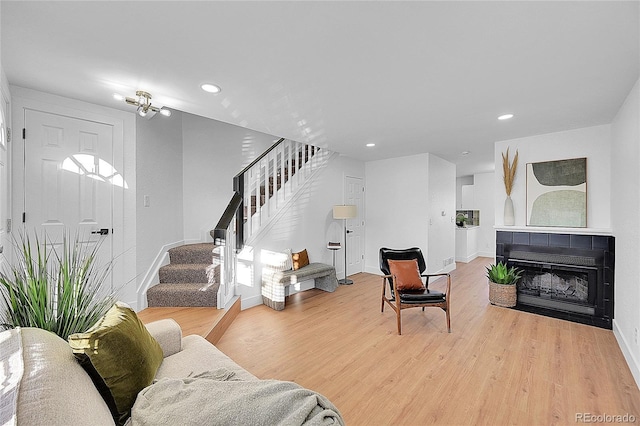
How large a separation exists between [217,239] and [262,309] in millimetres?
1188

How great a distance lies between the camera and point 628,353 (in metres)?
2.51

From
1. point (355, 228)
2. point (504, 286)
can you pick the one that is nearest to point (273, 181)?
point (355, 228)

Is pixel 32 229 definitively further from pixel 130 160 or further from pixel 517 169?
pixel 517 169

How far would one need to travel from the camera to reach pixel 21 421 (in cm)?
71

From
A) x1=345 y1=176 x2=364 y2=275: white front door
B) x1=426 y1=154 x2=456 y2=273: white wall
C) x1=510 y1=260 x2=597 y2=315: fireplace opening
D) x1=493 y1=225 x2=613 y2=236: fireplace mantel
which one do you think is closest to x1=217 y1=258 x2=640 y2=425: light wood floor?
x1=510 y1=260 x2=597 y2=315: fireplace opening

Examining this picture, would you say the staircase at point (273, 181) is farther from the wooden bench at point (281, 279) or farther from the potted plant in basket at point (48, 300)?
the potted plant in basket at point (48, 300)

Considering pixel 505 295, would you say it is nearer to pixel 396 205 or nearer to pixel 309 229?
pixel 396 205

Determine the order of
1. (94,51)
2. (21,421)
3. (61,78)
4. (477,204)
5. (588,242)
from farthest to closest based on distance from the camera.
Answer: (477,204) < (588,242) < (61,78) < (94,51) < (21,421)

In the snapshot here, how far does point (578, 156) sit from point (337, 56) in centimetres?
369

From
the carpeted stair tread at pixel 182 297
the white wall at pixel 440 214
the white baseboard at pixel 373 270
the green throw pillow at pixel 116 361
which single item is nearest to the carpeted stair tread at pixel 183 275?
the carpeted stair tread at pixel 182 297

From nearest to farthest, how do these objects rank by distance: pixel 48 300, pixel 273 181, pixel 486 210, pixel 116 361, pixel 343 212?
pixel 116 361 → pixel 48 300 → pixel 273 181 → pixel 343 212 → pixel 486 210

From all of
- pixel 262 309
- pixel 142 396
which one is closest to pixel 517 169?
pixel 262 309

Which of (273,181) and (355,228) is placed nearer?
(273,181)

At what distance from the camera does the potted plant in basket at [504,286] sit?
Result: 12.8ft
